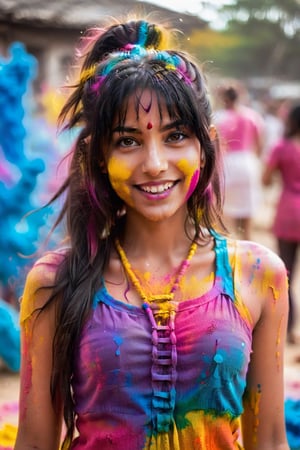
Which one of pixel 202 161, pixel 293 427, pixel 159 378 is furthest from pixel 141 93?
pixel 293 427

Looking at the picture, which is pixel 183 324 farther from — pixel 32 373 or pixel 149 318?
pixel 32 373

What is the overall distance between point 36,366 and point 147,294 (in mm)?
290

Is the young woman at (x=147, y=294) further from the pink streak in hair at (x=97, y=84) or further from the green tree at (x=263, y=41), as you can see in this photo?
the green tree at (x=263, y=41)

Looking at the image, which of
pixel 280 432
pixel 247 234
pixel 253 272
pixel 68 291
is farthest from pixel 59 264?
pixel 247 234

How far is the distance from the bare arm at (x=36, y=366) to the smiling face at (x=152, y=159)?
0.26 m

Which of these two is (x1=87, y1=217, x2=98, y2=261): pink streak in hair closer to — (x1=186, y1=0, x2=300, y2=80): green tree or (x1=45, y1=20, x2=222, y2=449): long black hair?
(x1=45, y1=20, x2=222, y2=449): long black hair

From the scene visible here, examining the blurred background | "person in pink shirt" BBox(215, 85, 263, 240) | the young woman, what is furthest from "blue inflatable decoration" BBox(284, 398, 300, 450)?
"person in pink shirt" BBox(215, 85, 263, 240)

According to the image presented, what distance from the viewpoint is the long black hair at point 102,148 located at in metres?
1.69

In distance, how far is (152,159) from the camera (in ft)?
5.51

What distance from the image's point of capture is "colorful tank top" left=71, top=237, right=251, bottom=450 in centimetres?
163

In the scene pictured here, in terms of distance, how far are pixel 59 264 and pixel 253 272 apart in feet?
1.43

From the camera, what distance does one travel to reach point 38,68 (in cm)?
916

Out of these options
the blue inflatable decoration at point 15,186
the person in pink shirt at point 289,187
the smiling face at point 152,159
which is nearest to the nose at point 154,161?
the smiling face at point 152,159

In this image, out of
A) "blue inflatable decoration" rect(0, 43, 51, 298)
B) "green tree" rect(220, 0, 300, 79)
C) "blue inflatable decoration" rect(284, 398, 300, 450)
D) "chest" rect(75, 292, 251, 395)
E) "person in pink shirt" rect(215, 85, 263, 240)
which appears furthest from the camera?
"green tree" rect(220, 0, 300, 79)
